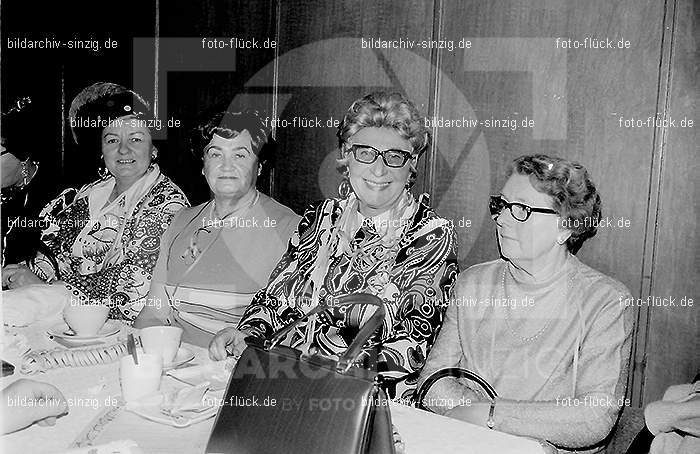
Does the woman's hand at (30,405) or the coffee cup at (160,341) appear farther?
the coffee cup at (160,341)

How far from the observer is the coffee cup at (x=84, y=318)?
1.78m

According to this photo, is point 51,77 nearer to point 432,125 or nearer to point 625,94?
point 432,125

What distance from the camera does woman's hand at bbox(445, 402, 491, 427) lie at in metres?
1.65

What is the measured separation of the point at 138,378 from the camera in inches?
54.5

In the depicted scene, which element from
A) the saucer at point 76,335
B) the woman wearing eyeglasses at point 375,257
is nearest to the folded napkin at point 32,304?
the saucer at point 76,335

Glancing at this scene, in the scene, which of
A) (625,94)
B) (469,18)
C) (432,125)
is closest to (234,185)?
(432,125)

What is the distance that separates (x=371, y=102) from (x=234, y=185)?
64cm

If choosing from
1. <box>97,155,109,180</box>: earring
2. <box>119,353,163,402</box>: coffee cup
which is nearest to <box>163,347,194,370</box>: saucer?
<box>119,353,163,402</box>: coffee cup

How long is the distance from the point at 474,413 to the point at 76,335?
3.63 feet

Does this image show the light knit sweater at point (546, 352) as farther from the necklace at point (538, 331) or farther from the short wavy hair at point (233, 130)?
the short wavy hair at point (233, 130)

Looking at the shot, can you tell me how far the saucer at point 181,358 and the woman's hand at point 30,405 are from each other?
1.00ft

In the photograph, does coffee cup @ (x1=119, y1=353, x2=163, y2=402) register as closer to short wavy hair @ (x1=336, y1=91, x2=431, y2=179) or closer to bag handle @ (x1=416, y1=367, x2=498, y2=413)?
bag handle @ (x1=416, y1=367, x2=498, y2=413)

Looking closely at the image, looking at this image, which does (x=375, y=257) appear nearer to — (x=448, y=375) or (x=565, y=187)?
(x=448, y=375)

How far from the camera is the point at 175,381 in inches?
59.8
